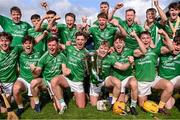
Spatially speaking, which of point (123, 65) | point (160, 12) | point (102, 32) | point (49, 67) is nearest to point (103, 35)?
point (102, 32)

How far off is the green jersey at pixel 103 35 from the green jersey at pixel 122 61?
→ 102 centimetres

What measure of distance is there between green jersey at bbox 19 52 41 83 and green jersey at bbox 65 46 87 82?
0.77m

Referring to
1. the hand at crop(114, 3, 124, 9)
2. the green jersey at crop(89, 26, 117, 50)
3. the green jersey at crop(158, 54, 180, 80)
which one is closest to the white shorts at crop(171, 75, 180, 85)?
the green jersey at crop(158, 54, 180, 80)

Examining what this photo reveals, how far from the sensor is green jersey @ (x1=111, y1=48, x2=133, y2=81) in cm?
859

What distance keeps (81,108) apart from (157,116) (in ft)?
5.82

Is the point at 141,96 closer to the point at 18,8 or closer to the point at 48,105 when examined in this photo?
the point at 48,105

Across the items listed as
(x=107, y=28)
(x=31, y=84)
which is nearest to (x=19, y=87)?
(x=31, y=84)

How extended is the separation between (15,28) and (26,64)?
1.72m

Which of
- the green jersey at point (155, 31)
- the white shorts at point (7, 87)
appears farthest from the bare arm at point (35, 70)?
the green jersey at point (155, 31)

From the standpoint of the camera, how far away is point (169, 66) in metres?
8.65

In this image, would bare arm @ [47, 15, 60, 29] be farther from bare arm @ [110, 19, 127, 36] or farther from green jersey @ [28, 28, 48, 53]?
bare arm @ [110, 19, 127, 36]

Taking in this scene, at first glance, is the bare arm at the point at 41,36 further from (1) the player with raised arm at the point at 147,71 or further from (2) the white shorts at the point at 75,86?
(1) the player with raised arm at the point at 147,71

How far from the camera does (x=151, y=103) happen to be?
8.46m

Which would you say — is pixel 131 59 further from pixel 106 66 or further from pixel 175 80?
pixel 175 80
